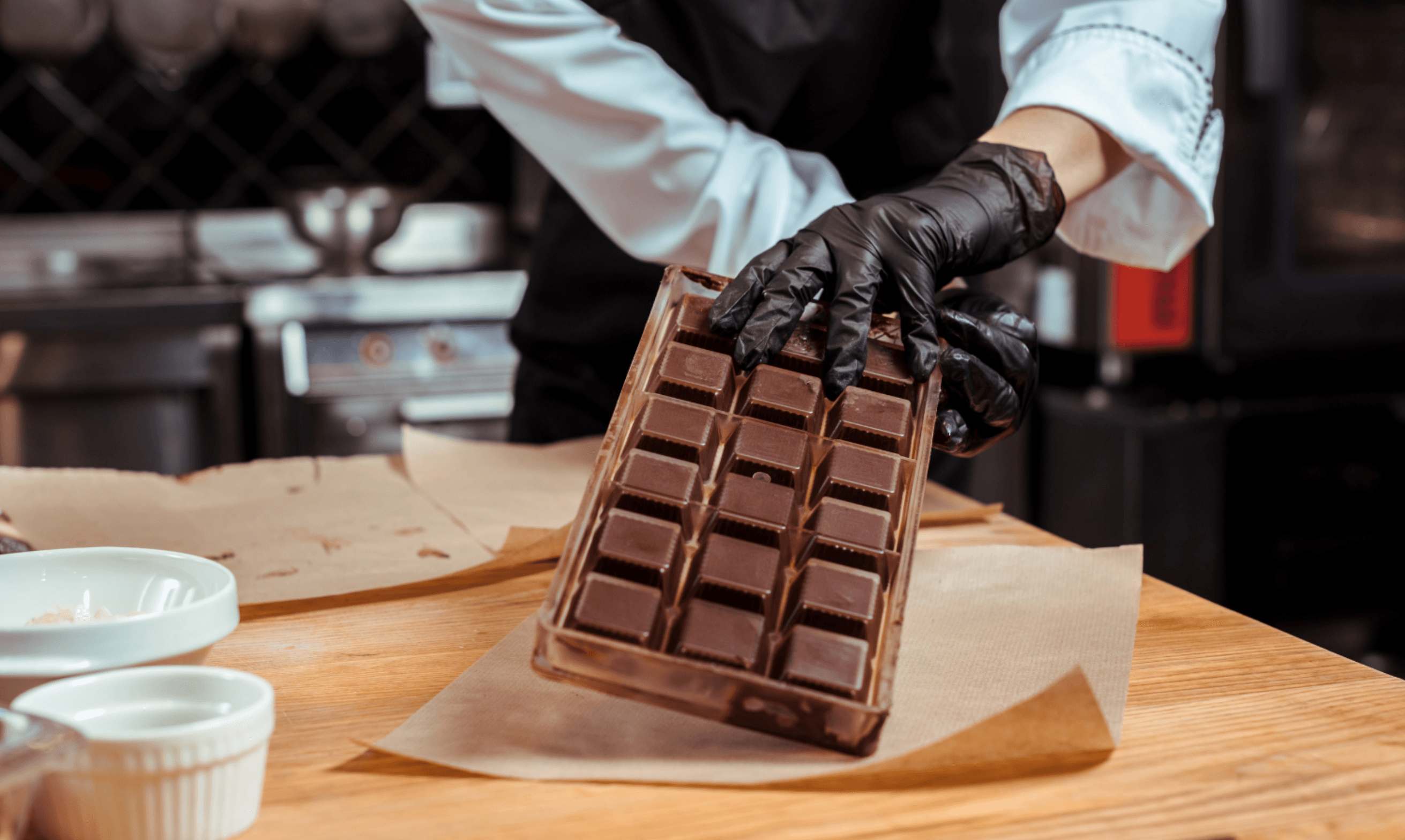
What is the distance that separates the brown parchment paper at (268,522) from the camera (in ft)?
3.13

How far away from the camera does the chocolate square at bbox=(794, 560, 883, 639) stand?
666mm

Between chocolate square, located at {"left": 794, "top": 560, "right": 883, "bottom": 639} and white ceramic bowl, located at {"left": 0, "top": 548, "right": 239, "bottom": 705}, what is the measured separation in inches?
13.5

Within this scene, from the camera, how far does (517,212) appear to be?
3.17 m

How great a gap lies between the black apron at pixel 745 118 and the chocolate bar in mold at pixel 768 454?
27.3 inches

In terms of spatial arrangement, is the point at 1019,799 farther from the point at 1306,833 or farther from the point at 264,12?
the point at 264,12

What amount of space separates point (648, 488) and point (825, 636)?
0.47ft

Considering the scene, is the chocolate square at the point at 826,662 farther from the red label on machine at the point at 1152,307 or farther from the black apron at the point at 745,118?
the red label on machine at the point at 1152,307

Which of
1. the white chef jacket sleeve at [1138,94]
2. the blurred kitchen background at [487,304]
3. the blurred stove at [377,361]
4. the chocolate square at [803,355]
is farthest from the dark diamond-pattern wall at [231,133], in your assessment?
the chocolate square at [803,355]

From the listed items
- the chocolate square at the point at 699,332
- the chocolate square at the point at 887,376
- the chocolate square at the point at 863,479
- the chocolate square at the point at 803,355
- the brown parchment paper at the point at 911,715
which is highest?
the chocolate square at the point at 699,332

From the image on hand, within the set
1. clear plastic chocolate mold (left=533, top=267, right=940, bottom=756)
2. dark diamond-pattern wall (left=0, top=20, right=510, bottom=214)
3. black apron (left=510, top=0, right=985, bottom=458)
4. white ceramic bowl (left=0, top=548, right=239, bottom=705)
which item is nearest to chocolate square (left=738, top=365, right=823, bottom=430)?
clear plastic chocolate mold (left=533, top=267, right=940, bottom=756)

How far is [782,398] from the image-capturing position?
78cm

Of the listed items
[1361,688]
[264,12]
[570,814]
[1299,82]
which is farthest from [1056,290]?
[264,12]

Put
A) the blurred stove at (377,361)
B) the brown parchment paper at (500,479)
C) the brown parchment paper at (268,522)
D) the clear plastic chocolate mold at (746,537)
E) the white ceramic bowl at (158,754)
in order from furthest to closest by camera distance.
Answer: the blurred stove at (377,361), the brown parchment paper at (500,479), the brown parchment paper at (268,522), the clear plastic chocolate mold at (746,537), the white ceramic bowl at (158,754)

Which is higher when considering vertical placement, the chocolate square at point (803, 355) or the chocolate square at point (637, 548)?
the chocolate square at point (803, 355)
